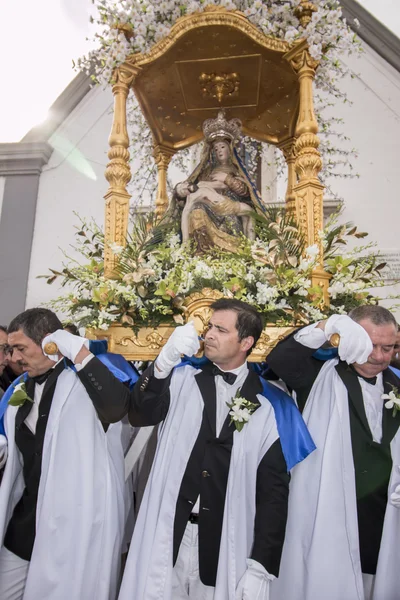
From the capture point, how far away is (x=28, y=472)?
2736mm

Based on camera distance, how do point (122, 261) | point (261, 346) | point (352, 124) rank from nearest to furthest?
point (261, 346), point (122, 261), point (352, 124)

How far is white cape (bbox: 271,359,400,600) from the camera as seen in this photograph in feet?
8.13

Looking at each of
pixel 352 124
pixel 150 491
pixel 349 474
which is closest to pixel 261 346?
pixel 349 474

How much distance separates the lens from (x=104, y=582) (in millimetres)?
Result: 2602

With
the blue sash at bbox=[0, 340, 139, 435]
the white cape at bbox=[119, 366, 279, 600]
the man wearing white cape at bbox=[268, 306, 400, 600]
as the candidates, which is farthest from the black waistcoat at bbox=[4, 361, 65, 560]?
the man wearing white cape at bbox=[268, 306, 400, 600]

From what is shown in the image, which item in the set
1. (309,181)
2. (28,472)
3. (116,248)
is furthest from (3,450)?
(309,181)

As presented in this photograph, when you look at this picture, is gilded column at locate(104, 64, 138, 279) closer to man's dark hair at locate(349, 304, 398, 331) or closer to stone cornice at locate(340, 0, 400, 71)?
man's dark hair at locate(349, 304, 398, 331)

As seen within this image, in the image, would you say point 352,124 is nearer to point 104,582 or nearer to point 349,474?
point 349,474

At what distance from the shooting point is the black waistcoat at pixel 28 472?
104 inches

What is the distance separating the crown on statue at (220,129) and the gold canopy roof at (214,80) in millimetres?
416

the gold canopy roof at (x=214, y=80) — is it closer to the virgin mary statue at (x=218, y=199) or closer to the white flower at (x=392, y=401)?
the virgin mary statue at (x=218, y=199)

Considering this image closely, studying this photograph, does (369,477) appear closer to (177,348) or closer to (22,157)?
(177,348)

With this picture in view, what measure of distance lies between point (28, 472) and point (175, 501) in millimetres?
861

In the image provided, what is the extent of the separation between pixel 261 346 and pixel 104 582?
176 cm
